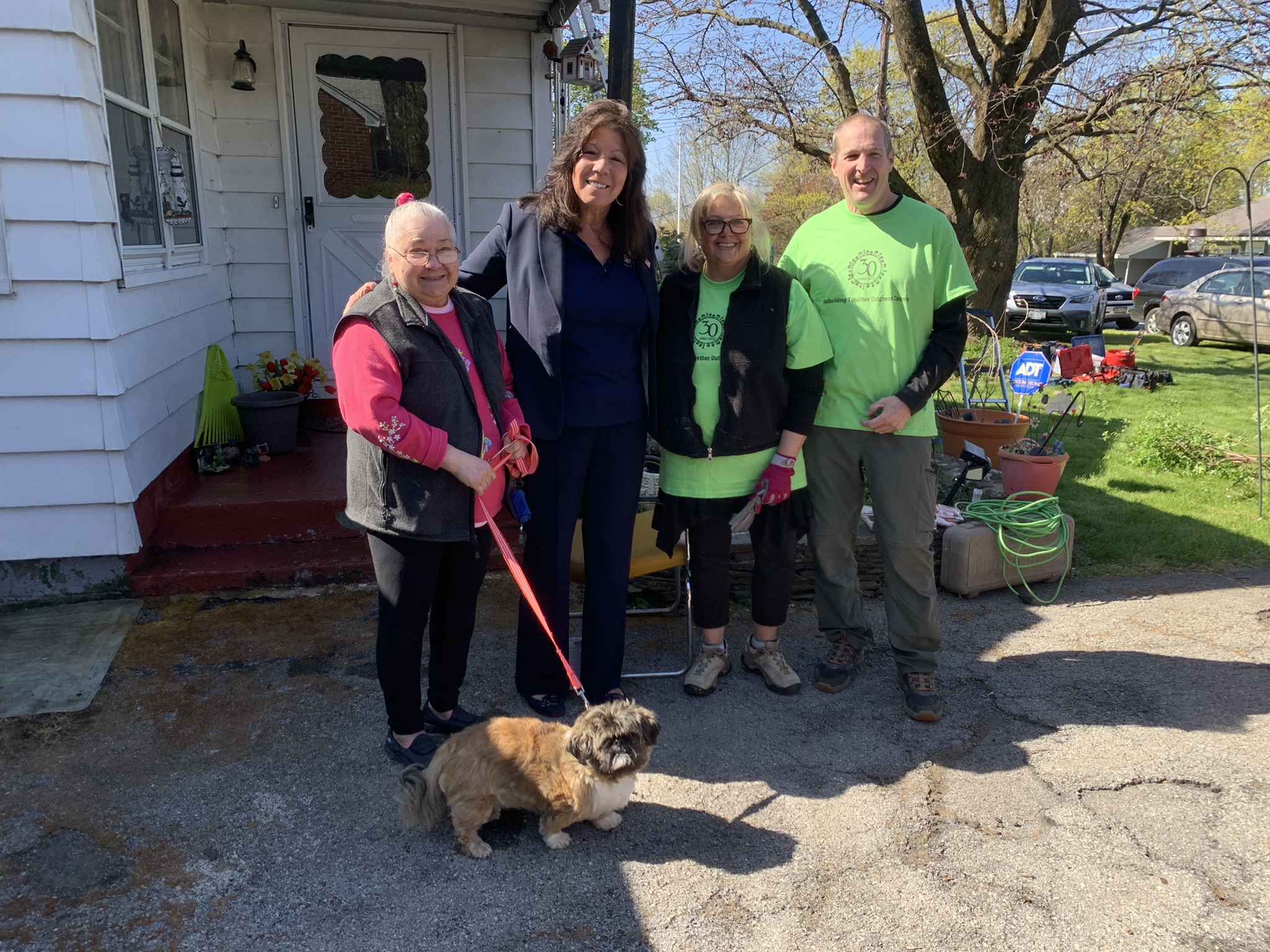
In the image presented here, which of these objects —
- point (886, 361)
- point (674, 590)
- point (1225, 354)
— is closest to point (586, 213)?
point (886, 361)

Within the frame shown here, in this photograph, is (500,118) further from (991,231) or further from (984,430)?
(991,231)

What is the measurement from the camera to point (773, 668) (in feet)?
11.2

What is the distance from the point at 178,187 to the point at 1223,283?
56.2 ft

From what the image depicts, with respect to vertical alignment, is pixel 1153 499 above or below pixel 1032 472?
below

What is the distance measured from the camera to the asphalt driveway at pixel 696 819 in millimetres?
2201

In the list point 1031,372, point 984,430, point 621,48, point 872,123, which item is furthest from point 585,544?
point 1031,372

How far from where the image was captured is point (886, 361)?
3.06 meters

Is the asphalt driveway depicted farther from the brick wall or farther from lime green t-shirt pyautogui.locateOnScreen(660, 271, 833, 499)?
the brick wall

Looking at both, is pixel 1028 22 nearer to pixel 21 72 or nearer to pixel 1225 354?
pixel 1225 354

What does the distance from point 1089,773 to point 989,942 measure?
972 mm

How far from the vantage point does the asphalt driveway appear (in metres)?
2.20

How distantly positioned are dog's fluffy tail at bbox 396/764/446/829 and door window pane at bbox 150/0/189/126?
4025 millimetres

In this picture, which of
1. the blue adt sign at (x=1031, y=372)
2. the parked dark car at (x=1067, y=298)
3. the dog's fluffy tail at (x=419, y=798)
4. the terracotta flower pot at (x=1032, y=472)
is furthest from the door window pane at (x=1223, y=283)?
the dog's fluffy tail at (x=419, y=798)

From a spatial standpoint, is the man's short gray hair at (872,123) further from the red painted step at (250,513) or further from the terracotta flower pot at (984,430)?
the terracotta flower pot at (984,430)
